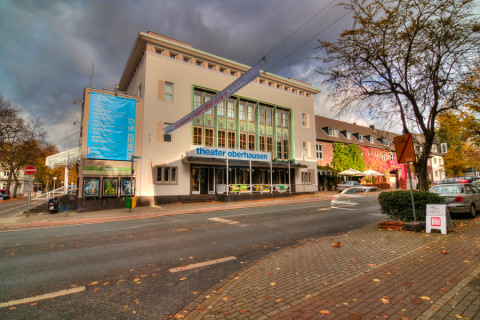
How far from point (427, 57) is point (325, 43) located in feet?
13.3

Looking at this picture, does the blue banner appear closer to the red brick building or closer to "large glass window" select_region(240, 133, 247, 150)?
"large glass window" select_region(240, 133, 247, 150)

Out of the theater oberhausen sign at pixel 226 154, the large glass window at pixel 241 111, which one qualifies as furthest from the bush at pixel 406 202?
the large glass window at pixel 241 111

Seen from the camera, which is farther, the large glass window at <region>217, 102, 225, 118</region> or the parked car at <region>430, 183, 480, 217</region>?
the large glass window at <region>217, 102, 225, 118</region>

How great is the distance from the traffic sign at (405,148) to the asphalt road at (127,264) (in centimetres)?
336

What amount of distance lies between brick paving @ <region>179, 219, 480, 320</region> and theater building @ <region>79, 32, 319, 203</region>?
15.6 m

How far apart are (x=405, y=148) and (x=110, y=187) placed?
19.2 metres

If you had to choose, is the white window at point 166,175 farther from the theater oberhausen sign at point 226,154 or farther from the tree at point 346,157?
the tree at point 346,157

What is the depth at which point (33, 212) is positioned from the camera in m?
16.3

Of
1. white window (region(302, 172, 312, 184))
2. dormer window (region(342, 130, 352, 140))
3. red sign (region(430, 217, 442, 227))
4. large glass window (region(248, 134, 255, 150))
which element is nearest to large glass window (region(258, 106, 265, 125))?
large glass window (region(248, 134, 255, 150))

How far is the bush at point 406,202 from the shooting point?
828cm

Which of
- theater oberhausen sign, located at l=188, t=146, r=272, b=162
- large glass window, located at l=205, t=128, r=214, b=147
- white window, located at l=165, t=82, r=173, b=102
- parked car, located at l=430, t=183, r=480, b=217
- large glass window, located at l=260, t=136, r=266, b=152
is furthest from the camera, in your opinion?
large glass window, located at l=260, t=136, r=266, b=152

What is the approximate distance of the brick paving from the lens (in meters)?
3.17

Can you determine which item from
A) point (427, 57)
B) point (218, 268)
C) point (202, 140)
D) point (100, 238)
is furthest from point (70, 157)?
point (427, 57)

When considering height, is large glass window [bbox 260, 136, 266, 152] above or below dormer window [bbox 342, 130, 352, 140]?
below
